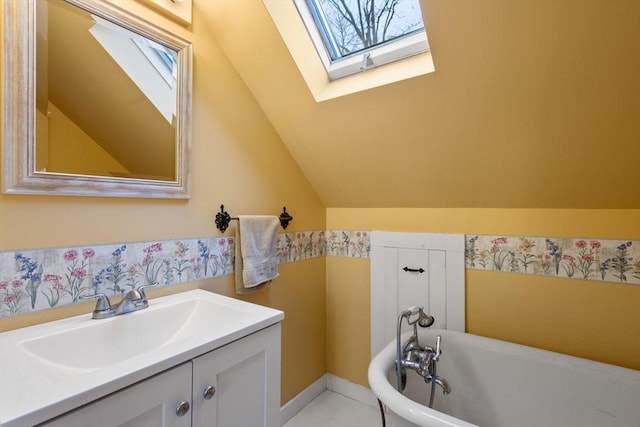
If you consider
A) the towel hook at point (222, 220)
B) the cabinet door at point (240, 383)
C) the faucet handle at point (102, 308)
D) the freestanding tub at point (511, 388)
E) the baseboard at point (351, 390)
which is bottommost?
the baseboard at point (351, 390)

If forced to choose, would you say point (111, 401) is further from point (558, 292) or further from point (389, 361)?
point (558, 292)

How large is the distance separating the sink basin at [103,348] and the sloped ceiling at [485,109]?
3.55 feet

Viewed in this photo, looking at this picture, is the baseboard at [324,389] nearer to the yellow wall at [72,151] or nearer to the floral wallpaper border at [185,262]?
the floral wallpaper border at [185,262]

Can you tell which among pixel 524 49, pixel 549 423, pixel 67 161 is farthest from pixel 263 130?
pixel 549 423

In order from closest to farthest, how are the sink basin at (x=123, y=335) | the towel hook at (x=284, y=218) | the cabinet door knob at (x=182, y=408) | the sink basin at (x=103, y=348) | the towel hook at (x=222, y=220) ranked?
the sink basin at (x=103, y=348) < the cabinet door knob at (x=182, y=408) < the sink basin at (x=123, y=335) < the towel hook at (x=222, y=220) < the towel hook at (x=284, y=218)

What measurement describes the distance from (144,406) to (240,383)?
0.99ft

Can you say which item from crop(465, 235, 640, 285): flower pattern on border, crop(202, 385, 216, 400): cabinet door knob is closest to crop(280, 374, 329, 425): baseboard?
crop(202, 385, 216, 400): cabinet door knob

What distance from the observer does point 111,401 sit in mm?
685

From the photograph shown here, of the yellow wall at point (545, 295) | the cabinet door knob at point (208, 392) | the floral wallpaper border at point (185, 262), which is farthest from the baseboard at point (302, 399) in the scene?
the cabinet door knob at point (208, 392)

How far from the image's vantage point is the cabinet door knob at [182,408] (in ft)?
2.63

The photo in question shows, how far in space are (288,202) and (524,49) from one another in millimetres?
1389

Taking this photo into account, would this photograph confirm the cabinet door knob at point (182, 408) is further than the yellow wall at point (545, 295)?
No

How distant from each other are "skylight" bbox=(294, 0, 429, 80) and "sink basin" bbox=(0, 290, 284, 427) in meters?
1.28

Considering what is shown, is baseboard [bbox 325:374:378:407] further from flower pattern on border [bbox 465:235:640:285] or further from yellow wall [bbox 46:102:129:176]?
yellow wall [bbox 46:102:129:176]
